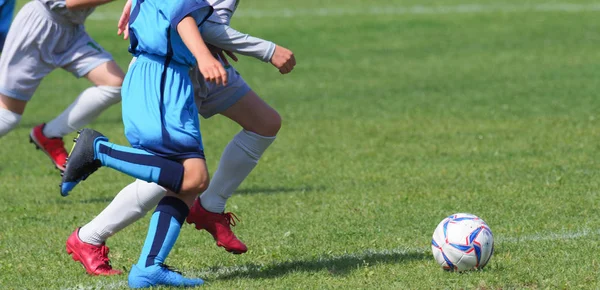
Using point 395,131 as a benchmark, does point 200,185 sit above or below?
above

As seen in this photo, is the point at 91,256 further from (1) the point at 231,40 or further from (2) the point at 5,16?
(2) the point at 5,16

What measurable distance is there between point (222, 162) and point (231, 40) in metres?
1.00

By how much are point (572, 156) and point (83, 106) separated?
14.0 ft

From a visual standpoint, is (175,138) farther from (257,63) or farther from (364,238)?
(257,63)

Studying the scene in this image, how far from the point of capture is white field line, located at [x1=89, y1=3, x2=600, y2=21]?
83.3ft

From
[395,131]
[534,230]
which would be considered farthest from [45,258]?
[395,131]

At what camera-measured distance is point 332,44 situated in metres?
21.2

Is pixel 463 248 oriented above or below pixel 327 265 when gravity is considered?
above

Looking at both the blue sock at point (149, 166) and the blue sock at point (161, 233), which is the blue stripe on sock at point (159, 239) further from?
the blue sock at point (149, 166)

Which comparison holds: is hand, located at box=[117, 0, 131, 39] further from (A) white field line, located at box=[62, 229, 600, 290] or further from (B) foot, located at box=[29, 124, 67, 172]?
(B) foot, located at box=[29, 124, 67, 172]

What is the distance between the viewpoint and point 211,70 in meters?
4.89

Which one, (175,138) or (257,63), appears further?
(257,63)

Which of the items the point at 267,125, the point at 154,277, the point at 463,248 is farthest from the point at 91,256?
the point at 463,248

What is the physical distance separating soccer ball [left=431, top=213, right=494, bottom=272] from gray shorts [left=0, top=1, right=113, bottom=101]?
3.82 metres
